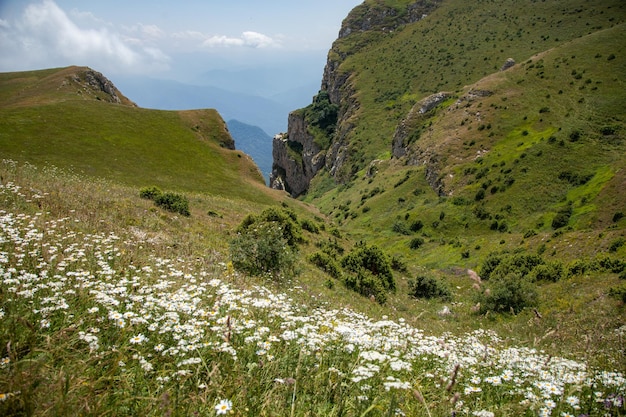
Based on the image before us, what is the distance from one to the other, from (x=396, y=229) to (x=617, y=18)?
338 ft

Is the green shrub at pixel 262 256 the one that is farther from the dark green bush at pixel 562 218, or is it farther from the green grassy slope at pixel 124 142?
the dark green bush at pixel 562 218

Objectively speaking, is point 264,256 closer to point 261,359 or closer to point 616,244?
point 261,359

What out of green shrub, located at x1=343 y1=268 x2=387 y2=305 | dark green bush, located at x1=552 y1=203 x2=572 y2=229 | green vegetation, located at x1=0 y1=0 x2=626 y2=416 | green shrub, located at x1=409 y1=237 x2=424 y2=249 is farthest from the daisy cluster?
green shrub, located at x1=409 y1=237 x2=424 y2=249

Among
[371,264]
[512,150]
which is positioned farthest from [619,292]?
[512,150]

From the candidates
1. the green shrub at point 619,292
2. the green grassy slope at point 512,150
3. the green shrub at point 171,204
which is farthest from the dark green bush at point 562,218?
the green shrub at point 171,204

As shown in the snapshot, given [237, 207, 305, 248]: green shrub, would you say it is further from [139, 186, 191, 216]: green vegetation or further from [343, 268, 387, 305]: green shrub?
[343, 268, 387, 305]: green shrub

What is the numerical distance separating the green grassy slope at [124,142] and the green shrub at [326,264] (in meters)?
27.4

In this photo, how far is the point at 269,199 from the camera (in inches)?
2009

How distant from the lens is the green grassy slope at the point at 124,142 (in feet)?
131

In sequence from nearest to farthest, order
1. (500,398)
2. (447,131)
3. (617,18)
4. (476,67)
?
(500,398)
(447,131)
(617,18)
(476,67)

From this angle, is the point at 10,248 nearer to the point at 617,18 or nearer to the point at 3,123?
the point at 3,123

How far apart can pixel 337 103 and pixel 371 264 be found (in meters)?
149

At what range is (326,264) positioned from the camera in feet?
67.8

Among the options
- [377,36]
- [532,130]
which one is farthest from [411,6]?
[532,130]
